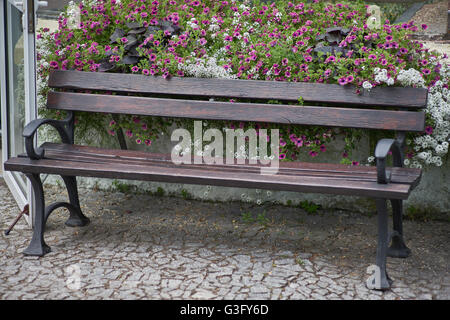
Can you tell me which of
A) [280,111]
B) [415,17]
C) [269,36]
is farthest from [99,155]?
[415,17]

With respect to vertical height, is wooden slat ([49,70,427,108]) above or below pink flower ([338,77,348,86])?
below

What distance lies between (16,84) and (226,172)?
6.42 ft

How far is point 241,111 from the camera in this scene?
3914 millimetres

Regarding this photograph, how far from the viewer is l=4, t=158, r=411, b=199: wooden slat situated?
10.2 feet

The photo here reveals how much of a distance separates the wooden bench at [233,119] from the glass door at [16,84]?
0.87ft

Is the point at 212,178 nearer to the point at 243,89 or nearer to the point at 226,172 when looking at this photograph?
the point at 226,172

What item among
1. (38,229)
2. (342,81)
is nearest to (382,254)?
(342,81)

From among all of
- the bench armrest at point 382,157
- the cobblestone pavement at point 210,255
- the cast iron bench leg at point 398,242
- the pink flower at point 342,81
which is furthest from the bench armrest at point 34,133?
the cast iron bench leg at point 398,242

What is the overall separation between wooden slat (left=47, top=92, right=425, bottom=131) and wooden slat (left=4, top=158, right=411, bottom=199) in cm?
56

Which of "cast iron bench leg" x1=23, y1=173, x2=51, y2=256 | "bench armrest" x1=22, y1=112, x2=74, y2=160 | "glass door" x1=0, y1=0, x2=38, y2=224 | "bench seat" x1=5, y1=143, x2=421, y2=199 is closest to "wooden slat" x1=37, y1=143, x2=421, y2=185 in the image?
"bench seat" x1=5, y1=143, x2=421, y2=199

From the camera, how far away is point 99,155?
382 centimetres

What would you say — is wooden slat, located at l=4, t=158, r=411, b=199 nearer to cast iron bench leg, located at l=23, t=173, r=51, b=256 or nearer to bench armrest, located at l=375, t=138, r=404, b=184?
bench armrest, located at l=375, t=138, r=404, b=184

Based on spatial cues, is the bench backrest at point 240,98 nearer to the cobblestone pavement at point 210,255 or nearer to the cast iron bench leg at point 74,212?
the cast iron bench leg at point 74,212

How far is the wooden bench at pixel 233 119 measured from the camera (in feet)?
10.6
